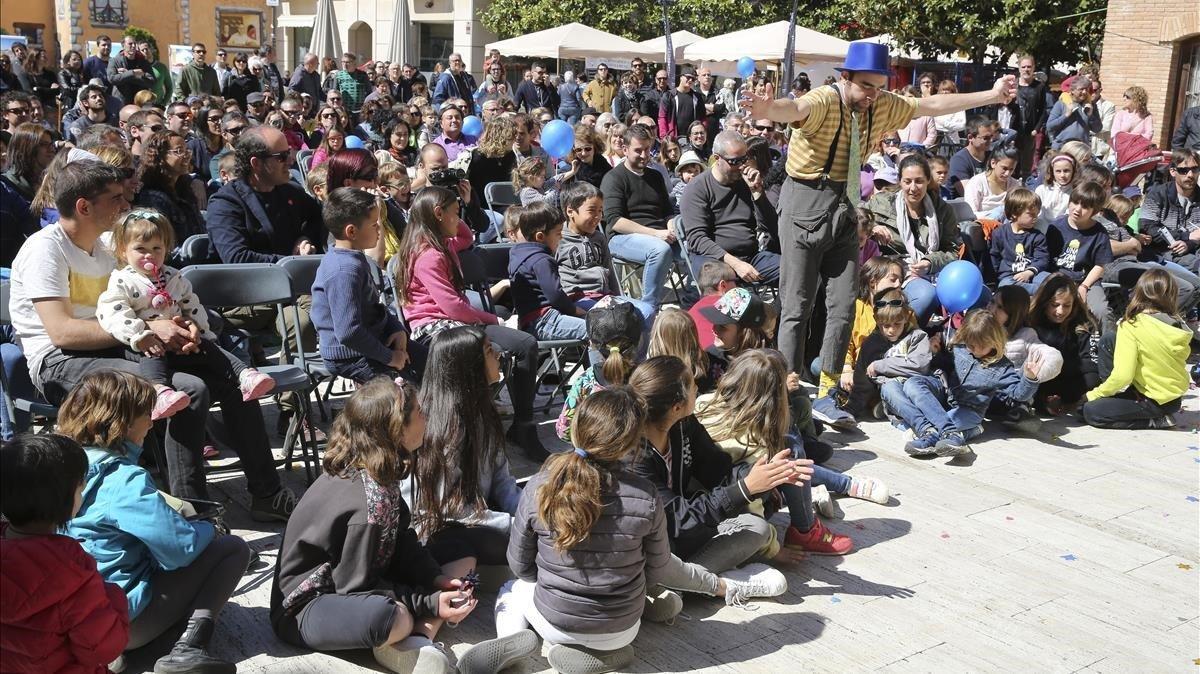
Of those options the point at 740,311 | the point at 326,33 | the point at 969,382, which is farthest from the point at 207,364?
the point at 326,33

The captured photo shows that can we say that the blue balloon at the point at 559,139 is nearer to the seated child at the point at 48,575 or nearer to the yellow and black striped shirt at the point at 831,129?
the yellow and black striped shirt at the point at 831,129

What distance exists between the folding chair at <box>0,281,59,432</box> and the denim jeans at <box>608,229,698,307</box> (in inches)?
160

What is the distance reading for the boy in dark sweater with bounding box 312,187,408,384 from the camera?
16.6 feet

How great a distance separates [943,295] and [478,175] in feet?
13.5

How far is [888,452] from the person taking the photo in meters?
6.11

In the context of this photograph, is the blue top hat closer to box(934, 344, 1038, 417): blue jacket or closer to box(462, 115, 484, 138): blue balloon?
box(934, 344, 1038, 417): blue jacket

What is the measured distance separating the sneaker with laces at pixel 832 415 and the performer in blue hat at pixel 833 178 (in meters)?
0.13

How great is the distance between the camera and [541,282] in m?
6.26

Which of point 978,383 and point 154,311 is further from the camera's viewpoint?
point 978,383

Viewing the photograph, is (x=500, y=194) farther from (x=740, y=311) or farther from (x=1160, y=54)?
(x=1160, y=54)

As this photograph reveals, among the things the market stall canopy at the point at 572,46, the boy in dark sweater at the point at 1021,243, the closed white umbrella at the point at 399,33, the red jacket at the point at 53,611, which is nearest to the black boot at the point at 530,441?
the red jacket at the point at 53,611

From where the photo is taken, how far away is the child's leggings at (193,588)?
3520 millimetres

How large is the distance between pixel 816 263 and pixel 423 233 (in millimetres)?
2115

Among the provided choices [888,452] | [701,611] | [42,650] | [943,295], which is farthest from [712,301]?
[42,650]
